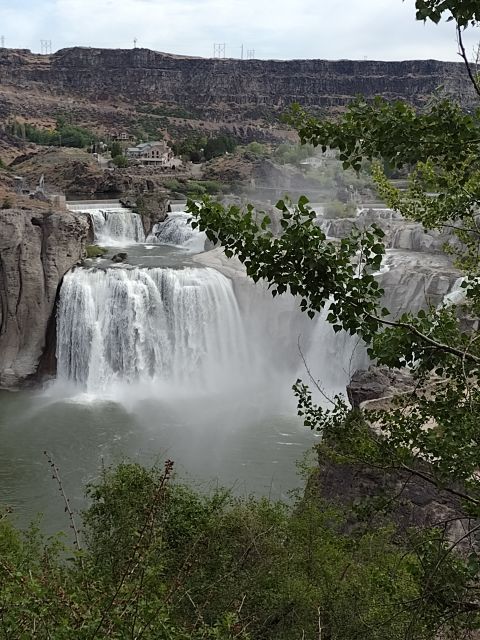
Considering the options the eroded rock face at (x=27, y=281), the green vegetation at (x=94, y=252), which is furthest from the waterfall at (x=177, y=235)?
the eroded rock face at (x=27, y=281)

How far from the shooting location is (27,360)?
840 inches

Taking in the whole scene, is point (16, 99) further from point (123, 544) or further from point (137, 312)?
point (123, 544)

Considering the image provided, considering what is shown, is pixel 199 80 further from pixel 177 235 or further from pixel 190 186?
pixel 177 235

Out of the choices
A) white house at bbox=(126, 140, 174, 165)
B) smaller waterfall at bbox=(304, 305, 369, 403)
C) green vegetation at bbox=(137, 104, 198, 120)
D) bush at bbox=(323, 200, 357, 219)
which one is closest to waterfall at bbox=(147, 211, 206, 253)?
bush at bbox=(323, 200, 357, 219)

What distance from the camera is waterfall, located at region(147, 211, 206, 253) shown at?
3012cm

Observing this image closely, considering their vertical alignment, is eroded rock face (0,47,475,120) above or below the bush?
above

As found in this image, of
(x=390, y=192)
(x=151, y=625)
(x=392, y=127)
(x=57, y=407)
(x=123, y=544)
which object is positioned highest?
(x=392, y=127)

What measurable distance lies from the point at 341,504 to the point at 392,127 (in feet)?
26.0

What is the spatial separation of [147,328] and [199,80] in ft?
272

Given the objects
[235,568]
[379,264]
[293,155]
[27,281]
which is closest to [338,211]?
[27,281]

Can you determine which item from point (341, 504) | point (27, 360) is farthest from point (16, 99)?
point (341, 504)

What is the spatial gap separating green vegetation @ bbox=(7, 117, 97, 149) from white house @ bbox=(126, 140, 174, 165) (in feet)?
25.5

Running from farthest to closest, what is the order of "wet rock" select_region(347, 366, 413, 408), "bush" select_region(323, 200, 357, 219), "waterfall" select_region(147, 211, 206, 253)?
"bush" select_region(323, 200, 357, 219) → "waterfall" select_region(147, 211, 206, 253) → "wet rock" select_region(347, 366, 413, 408)

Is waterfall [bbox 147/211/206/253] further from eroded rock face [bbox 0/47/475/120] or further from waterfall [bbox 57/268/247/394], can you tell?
eroded rock face [bbox 0/47/475/120]
